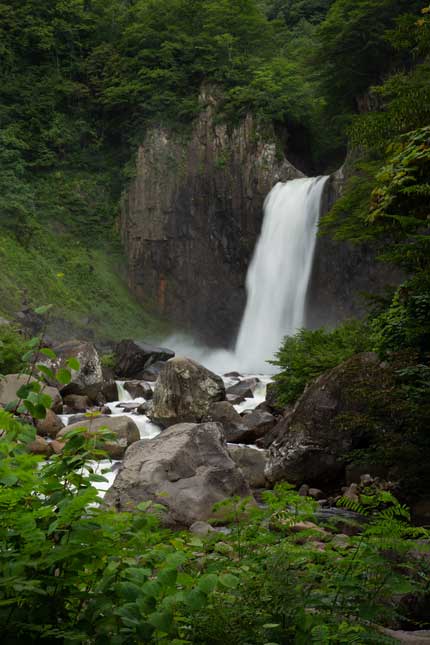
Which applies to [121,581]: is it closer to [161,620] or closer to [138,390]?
[161,620]

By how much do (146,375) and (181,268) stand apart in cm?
1337

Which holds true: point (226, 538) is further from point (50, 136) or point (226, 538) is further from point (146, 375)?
point (50, 136)

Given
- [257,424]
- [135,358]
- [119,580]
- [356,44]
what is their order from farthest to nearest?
[356,44]
[135,358]
[257,424]
[119,580]

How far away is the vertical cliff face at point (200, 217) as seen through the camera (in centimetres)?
3338

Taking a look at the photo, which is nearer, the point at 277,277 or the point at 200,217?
the point at 277,277

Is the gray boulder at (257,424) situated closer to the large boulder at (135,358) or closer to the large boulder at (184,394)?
the large boulder at (184,394)

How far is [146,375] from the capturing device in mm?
23609

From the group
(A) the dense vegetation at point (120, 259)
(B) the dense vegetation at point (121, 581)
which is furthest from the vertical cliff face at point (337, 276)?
(B) the dense vegetation at point (121, 581)

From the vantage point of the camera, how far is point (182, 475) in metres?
8.24

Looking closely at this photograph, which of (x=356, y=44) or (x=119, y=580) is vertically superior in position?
(x=356, y=44)

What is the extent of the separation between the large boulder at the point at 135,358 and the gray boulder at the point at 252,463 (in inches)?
510

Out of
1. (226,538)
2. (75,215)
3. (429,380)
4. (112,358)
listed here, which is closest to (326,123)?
(75,215)

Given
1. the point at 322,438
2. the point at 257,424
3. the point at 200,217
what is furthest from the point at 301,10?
the point at 322,438

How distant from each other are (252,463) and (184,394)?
A: 563cm
